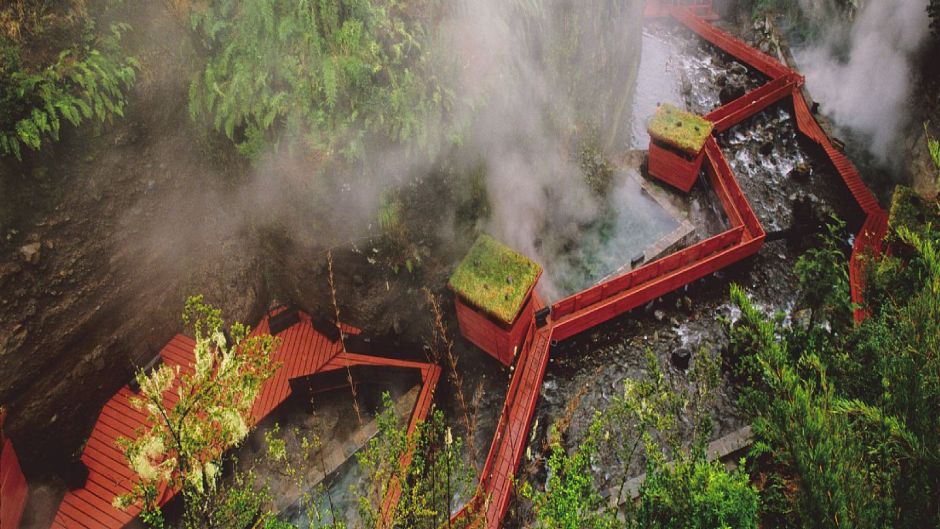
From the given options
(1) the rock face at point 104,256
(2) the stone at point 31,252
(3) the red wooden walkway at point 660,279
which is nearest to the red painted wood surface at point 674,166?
(3) the red wooden walkway at point 660,279

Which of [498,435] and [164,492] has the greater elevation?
[498,435]

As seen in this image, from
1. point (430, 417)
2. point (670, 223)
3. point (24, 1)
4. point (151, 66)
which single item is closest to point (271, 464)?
point (430, 417)

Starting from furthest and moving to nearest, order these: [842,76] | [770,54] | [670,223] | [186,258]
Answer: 1. [770,54]
2. [842,76]
3. [670,223]
4. [186,258]

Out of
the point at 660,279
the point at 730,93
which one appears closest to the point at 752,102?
the point at 730,93

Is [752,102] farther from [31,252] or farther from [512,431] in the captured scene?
[31,252]

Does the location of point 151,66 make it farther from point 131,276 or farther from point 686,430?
point 686,430

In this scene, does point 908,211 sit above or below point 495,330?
above
